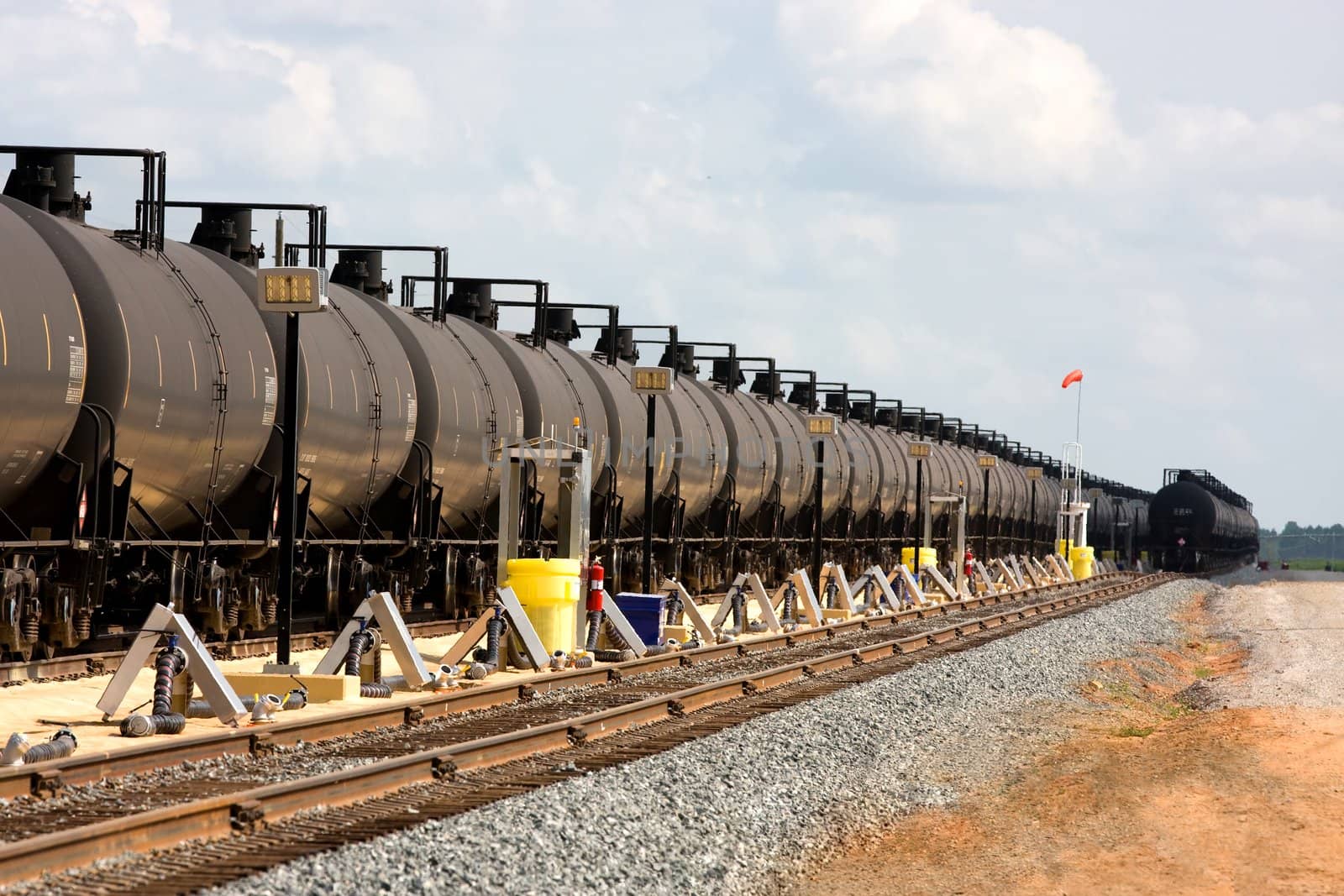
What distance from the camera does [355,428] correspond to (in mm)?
22781

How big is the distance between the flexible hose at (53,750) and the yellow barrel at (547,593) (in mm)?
10363

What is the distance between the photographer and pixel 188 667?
14570 mm

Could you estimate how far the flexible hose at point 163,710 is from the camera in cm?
1367

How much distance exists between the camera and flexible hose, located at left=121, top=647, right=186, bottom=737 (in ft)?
44.9

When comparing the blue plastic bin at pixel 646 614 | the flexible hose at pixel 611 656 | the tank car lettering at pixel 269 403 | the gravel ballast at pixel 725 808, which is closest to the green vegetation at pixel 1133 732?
the gravel ballast at pixel 725 808

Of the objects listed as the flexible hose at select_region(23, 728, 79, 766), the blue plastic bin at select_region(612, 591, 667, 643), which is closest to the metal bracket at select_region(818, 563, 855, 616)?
the blue plastic bin at select_region(612, 591, 667, 643)

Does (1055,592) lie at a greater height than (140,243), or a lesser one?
lesser

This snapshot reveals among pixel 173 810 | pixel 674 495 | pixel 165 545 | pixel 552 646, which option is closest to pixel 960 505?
pixel 674 495

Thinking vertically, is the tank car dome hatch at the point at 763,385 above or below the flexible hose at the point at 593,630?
above

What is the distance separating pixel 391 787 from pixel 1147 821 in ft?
17.0

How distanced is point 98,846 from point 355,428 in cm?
1425

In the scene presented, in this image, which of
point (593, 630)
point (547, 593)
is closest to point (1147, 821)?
point (547, 593)

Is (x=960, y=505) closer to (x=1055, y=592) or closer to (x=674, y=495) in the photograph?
(x=1055, y=592)

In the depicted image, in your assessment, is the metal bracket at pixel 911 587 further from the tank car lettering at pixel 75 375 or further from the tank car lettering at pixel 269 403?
the tank car lettering at pixel 75 375
